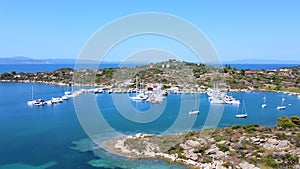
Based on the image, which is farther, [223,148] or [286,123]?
[286,123]

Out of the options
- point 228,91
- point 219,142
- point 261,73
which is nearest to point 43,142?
point 219,142

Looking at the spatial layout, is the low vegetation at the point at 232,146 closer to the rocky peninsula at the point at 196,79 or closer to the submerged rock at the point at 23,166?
the submerged rock at the point at 23,166

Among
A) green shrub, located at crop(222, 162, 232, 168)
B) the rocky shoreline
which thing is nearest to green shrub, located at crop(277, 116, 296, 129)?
the rocky shoreline

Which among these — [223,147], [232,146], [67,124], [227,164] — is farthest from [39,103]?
[227,164]

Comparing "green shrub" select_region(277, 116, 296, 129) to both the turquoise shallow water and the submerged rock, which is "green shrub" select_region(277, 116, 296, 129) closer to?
the turquoise shallow water

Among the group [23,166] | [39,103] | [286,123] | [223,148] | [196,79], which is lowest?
[23,166]

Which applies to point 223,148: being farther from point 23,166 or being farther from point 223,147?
point 23,166

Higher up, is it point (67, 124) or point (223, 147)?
point (223, 147)

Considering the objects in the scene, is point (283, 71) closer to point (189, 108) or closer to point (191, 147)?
point (189, 108)
